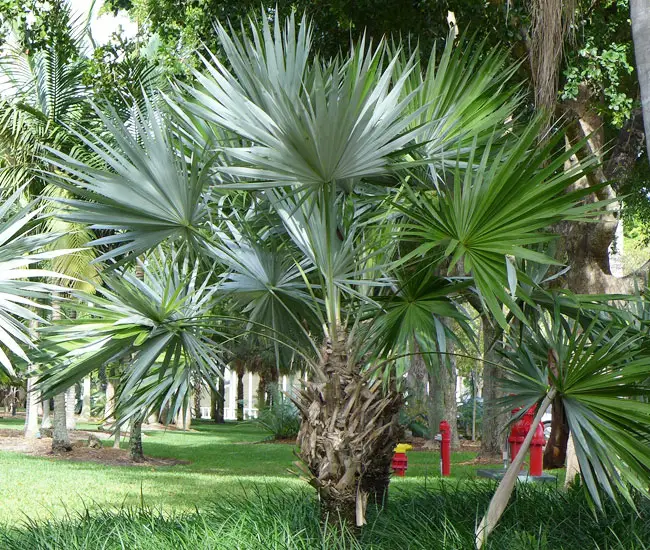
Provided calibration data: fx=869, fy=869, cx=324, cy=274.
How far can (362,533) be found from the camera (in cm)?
655

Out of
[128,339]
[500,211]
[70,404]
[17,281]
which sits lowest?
[70,404]

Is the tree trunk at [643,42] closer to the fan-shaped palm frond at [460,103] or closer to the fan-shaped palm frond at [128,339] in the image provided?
the fan-shaped palm frond at [460,103]

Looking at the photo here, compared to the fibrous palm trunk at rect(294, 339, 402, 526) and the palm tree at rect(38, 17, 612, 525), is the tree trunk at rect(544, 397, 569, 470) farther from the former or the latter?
the fibrous palm trunk at rect(294, 339, 402, 526)

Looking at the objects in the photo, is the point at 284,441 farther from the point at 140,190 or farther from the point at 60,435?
the point at 140,190

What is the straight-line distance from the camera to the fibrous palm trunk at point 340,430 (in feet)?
19.8

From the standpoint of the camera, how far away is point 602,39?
11.8 metres

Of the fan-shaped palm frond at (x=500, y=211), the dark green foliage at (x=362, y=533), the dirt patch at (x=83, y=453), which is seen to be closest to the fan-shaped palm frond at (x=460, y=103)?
the fan-shaped palm frond at (x=500, y=211)

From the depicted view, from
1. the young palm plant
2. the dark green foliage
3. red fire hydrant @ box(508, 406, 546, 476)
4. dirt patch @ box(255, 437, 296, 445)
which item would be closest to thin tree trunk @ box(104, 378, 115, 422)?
the dark green foliage

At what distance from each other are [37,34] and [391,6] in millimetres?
4786

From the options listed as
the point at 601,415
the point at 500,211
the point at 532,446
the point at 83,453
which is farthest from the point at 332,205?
the point at 83,453

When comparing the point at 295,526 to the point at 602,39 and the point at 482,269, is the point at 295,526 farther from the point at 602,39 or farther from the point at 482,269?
the point at 602,39

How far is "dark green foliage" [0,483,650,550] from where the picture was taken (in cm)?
599

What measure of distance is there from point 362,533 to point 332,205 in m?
2.49

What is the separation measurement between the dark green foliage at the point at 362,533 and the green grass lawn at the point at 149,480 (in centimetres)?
78
